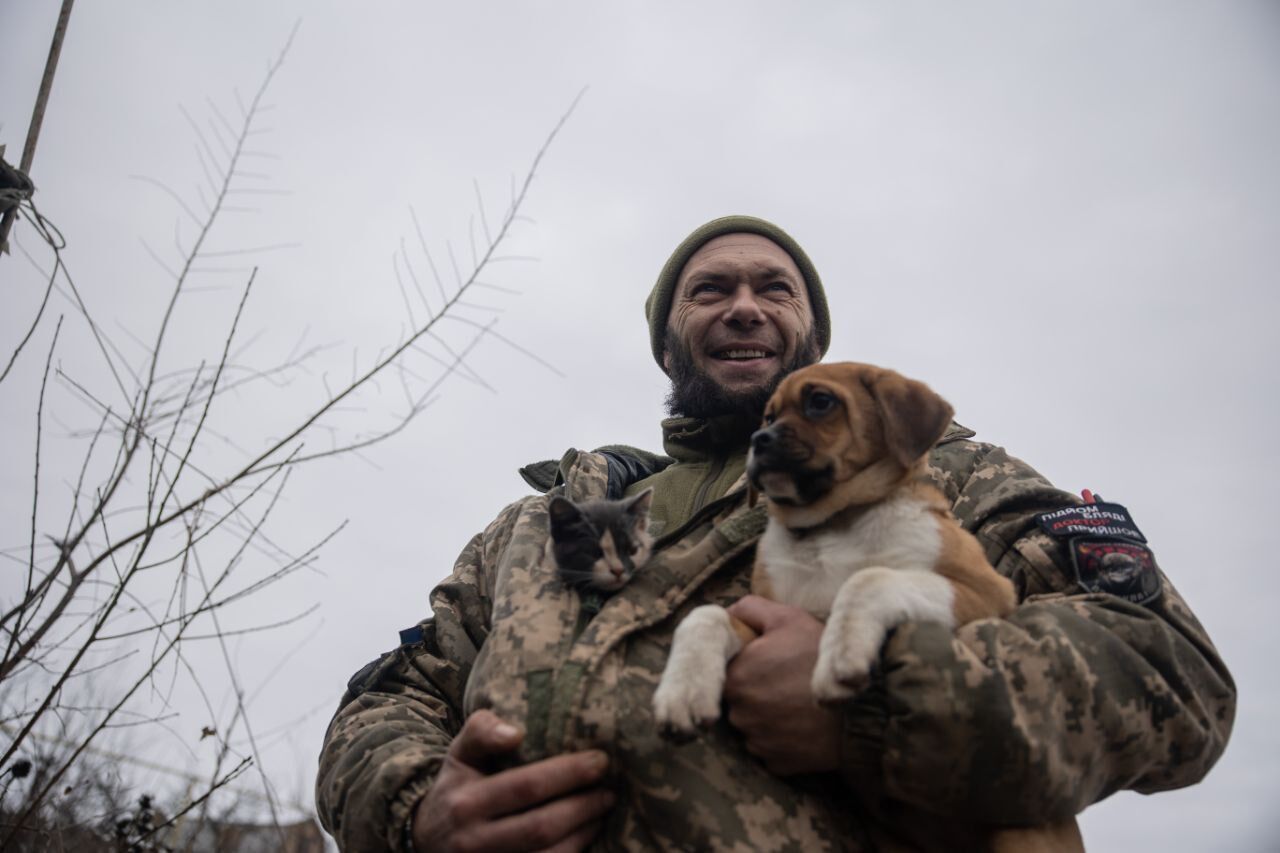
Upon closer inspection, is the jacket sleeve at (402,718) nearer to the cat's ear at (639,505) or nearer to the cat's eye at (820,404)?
the cat's ear at (639,505)

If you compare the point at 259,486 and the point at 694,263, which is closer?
the point at 259,486

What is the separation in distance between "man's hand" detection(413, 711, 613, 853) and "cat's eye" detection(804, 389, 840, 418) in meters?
1.78

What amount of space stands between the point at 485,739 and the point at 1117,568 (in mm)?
2644

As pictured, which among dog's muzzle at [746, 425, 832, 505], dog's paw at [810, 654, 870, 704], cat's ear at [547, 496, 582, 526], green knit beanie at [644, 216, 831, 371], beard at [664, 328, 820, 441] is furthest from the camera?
green knit beanie at [644, 216, 831, 371]

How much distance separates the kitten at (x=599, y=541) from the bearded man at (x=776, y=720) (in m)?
0.09

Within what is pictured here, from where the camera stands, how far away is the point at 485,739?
2.96 meters

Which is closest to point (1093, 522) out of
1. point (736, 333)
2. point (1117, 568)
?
point (1117, 568)

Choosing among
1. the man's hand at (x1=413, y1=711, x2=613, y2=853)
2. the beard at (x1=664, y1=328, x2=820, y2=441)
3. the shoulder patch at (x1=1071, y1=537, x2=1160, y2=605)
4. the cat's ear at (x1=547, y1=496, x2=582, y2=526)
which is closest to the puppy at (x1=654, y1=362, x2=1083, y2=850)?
the shoulder patch at (x1=1071, y1=537, x2=1160, y2=605)

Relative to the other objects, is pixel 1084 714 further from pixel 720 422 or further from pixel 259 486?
pixel 259 486

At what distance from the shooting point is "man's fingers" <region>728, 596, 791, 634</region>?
3.18 metres

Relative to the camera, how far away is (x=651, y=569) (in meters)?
3.62

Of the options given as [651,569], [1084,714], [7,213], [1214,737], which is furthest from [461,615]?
[1214,737]

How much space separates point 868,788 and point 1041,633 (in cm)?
82

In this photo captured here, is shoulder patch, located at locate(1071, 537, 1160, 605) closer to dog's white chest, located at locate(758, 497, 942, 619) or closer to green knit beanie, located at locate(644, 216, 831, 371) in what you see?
dog's white chest, located at locate(758, 497, 942, 619)
